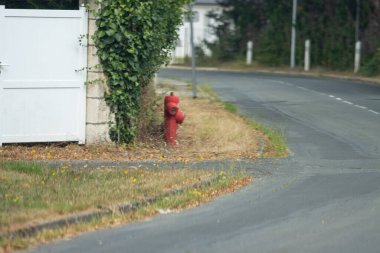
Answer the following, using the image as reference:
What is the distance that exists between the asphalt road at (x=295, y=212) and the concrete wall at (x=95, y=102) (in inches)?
102

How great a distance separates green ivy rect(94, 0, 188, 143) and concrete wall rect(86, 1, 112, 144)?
0.09 metres

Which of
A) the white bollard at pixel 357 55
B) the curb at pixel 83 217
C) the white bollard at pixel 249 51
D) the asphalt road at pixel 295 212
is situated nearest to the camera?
the asphalt road at pixel 295 212

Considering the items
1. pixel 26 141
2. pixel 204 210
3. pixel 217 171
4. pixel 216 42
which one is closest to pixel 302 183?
pixel 217 171

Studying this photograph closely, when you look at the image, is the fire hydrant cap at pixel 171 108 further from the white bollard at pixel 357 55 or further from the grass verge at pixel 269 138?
the white bollard at pixel 357 55

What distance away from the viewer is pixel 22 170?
1205 centimetres

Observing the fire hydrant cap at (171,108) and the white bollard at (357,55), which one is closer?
the fire hydrant cap at (171,108)

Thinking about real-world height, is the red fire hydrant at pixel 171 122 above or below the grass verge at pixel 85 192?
above

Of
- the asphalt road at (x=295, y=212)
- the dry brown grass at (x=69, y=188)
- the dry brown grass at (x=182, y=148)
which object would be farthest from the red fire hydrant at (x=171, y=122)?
the dry brown grass at (x=69, y=188)

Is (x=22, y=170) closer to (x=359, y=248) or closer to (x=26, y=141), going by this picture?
(x=26, y=141)

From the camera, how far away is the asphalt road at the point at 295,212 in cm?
844

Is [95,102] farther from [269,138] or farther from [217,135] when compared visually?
[269,138]

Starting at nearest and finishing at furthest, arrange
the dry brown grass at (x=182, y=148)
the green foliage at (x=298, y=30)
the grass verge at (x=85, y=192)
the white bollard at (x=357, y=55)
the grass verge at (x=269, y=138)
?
the grass verge at (x=85, y=192) < the dry brown grass at (x=182, y=148) < the grass verge at (x=269, y=138) < the white bollard at (x=357, y=55) < the green foliage at (x=298, y=30)

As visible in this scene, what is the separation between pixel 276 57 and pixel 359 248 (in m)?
37.8

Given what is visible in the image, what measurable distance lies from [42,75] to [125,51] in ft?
4.41
